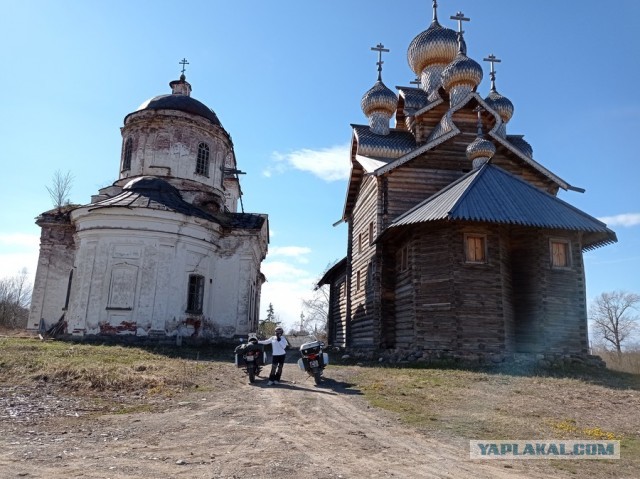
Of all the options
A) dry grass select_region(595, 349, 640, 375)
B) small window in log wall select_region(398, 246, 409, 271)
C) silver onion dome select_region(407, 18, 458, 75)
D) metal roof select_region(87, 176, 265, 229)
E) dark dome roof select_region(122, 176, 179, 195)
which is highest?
silver onion dome select_region(407, 18, 458, 75)

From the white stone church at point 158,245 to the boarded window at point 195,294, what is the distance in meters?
0.04

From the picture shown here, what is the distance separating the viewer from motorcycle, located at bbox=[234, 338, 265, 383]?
10867 mm

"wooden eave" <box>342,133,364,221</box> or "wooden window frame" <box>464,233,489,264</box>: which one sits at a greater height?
"wooden eave" <box>342,133,364,221</box>

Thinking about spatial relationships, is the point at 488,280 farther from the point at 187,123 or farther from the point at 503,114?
the point at 187,123

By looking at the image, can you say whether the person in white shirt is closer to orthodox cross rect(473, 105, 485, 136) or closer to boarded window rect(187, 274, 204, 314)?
boarded window rect(187, 274, 204, 314)

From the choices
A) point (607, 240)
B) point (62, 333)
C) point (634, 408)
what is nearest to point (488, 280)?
point (607, 240)

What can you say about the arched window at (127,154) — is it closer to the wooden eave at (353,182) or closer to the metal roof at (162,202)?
the metal roof at (162,202)

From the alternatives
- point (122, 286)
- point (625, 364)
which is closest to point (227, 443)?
point (122, 286)

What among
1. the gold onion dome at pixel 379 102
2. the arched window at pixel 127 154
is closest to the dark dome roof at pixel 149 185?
the arched window at pixel 127 154

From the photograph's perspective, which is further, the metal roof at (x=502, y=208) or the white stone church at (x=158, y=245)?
the white stone church at (x=158, y=245)

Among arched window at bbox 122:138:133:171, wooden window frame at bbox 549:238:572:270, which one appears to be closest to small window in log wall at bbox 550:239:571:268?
wooden window frame at bbox 549:238:572:270

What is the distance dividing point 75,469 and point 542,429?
5.76m

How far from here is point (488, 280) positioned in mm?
13938

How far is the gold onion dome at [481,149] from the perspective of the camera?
1709cm
